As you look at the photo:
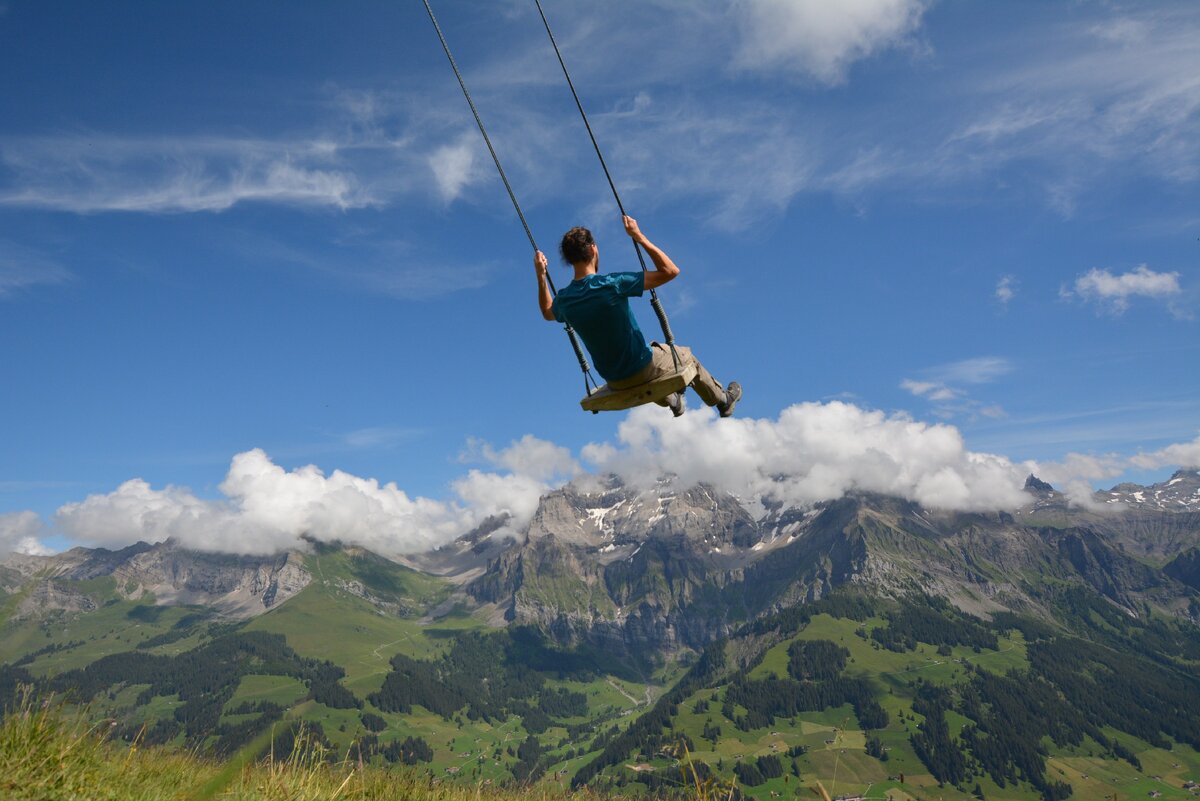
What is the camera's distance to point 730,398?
15.2m

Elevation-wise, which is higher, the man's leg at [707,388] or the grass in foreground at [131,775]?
the man's leg at [707,388]

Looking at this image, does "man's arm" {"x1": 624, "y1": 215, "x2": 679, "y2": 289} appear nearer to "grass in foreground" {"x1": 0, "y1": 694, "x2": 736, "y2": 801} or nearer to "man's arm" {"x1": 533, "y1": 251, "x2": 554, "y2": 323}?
"man's arm" {"x1": 533, "y1": 251, "x2": 554, "y2": 323}

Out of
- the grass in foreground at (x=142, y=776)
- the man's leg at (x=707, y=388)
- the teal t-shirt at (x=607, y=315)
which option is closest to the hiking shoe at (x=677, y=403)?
the man's leg at (x=707, y=388)

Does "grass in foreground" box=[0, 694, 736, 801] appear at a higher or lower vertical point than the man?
lower

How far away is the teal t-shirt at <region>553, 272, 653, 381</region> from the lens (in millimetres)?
11570

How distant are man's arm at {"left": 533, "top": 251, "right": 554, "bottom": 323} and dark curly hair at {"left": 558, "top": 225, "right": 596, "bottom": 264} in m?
0.51

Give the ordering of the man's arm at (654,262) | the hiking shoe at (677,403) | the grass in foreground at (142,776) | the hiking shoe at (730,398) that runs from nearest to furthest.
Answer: the grass in foreground at (142,776)
the man's arm at (654,262)
the hiking shoe at (677,403)
the hiking shoe at (730,398)

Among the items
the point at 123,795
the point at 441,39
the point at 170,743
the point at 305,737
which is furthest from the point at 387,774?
the point at 441,39

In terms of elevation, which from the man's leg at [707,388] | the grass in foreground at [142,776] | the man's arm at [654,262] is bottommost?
the grass in foreground at [142,776]

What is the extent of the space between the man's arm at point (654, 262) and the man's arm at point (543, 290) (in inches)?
66.8

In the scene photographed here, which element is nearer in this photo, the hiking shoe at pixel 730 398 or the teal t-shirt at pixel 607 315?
the teal t-shirt at pixel 607 315

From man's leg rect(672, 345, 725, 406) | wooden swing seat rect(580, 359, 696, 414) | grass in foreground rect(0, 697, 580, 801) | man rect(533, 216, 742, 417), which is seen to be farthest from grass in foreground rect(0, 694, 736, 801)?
man's leg rect(672, 345, 725, 406)

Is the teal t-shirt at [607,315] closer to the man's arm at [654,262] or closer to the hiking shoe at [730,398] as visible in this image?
the man's arm at [654,262]

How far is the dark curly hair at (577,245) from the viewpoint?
11.9 meters
